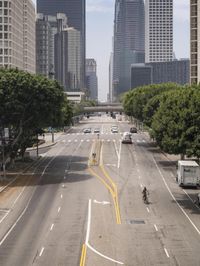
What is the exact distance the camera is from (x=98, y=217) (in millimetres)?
47969

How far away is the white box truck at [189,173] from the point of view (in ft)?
206

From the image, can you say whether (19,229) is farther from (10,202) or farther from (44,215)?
(10,202)

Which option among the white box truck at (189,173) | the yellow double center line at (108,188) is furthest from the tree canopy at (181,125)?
the yellow double center line at (108,188)

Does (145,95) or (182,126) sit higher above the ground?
(145,95)

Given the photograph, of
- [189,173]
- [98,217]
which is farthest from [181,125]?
[98,217]

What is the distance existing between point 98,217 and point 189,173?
18.0m

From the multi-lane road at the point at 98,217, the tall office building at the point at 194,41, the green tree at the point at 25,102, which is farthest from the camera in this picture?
the tall office building at the point at 194,41

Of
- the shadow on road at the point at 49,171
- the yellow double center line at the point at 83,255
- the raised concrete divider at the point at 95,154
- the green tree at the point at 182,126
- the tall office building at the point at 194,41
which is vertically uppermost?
the tall office building at the point at 194,41

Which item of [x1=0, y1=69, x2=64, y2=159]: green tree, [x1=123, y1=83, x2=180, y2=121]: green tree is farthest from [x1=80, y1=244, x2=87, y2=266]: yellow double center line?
[x1=123, y1=83, x2=180, y2=121]: green tree

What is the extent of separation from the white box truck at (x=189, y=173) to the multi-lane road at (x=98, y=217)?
34.5 inches

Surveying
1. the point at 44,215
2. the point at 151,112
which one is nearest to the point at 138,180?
the point at 44,215

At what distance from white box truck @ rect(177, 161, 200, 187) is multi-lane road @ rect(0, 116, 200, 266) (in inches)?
34.5

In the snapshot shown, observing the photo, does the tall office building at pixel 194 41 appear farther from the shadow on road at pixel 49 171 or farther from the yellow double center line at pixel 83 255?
the yellow double center line at pixel 83 255

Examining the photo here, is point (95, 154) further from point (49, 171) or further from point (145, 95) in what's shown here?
point (145, 95)
